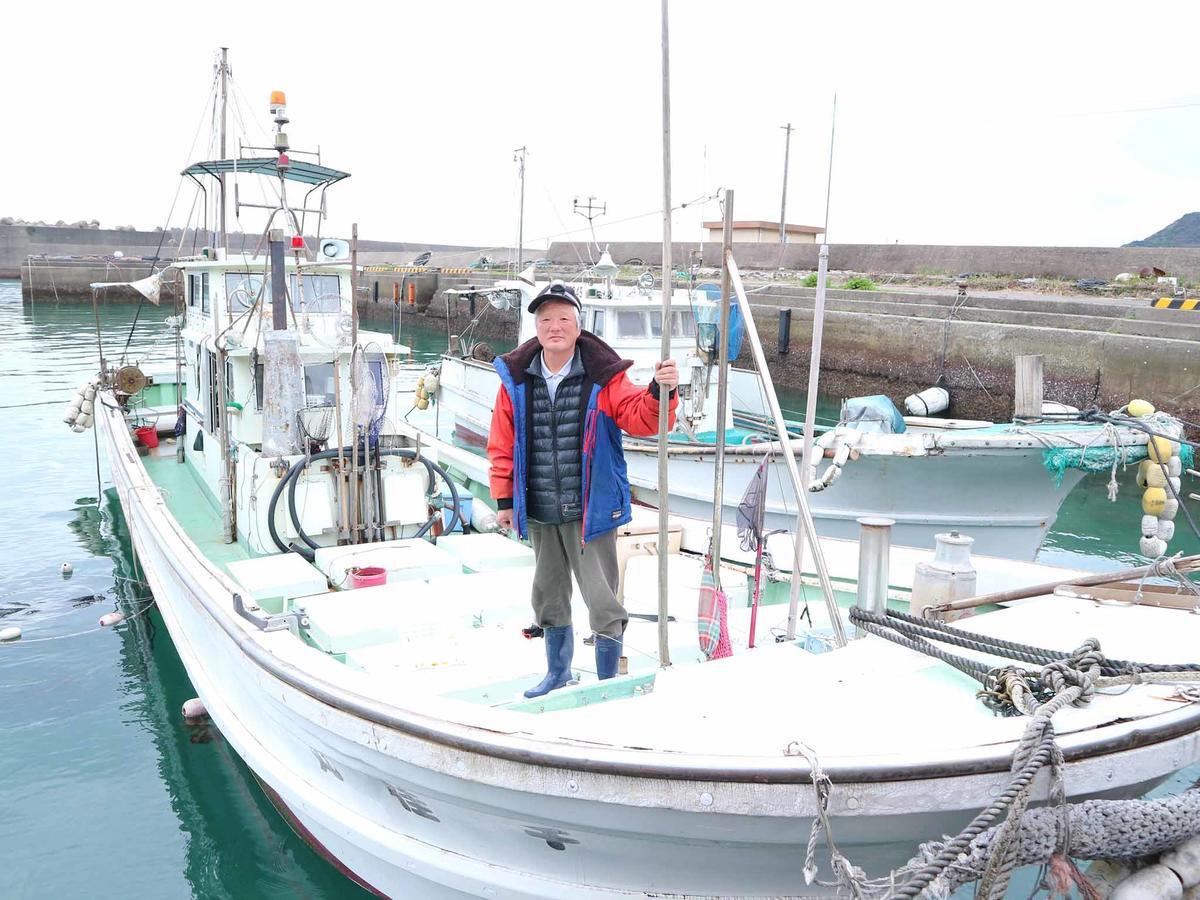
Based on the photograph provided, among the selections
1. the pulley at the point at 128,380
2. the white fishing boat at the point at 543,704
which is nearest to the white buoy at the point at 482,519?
the white fishing boat at the point at 543,704

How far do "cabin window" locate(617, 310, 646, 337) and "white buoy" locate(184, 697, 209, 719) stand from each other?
758 cm

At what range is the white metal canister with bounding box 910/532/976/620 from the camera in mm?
4168

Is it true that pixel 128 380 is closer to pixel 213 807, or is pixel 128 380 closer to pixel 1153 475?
pixel 213 807

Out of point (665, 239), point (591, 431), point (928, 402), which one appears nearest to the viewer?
point (665, 239)

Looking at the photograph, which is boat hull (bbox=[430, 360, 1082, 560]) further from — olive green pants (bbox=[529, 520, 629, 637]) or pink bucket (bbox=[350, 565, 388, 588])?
olive green pants (bbox=[529, 520, 629, 637])

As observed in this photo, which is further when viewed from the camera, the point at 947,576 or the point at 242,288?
the point at 242,288

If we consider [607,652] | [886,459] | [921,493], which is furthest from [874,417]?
[607,652]

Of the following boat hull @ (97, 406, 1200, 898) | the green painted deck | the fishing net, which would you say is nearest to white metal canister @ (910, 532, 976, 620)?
boat hull @ (97, 406, 1200, 898)

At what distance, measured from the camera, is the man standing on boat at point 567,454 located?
3.68 m

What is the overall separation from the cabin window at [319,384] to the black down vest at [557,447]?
366 centimetres

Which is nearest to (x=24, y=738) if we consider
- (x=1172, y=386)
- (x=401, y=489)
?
(x=401, y=489)

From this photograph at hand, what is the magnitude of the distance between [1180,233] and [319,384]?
180 feet

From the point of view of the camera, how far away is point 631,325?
12508 millimetres

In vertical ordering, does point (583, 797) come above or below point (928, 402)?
above
